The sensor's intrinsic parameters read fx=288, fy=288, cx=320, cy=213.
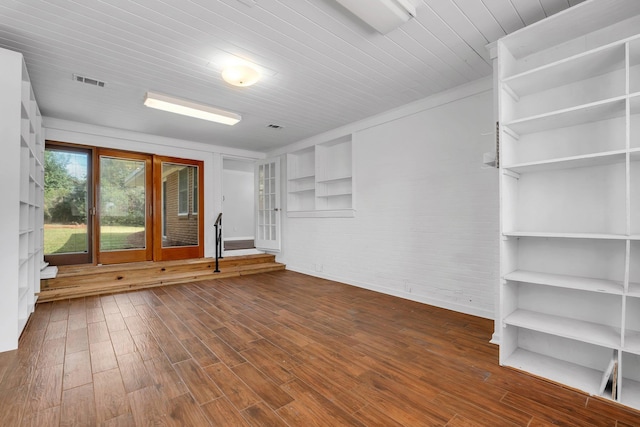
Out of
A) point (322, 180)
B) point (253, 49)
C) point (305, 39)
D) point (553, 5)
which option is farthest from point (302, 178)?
point (553, 5)

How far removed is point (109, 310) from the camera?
3.48 m

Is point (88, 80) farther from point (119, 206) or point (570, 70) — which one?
point (570, 70)

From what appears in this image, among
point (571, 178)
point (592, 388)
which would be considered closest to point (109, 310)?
point (592, 388)

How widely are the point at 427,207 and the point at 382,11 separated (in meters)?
2.32

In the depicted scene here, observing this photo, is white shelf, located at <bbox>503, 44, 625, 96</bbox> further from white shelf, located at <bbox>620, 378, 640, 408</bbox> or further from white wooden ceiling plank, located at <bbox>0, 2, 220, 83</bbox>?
white wooden ceiling plank, located at <bbox>0, 2, 220, 83</bbox>

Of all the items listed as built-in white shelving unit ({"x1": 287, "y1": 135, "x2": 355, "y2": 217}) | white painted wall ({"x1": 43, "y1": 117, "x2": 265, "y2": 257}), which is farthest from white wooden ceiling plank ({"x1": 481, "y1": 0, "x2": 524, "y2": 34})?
white painted wall ({"x1": 43, "y1": 117, "x2": 265, "y2": 257})

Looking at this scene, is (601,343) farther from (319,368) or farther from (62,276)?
(62,276)

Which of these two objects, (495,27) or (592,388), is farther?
(495,27)

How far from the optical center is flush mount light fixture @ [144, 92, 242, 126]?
3.41 m

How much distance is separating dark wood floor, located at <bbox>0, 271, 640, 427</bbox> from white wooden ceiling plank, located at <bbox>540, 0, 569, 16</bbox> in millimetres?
2671

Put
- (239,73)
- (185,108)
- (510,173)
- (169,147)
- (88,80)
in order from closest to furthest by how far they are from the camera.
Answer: (510,173)
(239,73)
(88,80)
(185,108)
(169,147)

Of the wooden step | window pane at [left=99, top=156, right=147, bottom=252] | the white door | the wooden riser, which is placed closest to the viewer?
the wooden step

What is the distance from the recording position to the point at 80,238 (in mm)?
4812

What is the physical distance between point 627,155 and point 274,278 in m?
4.71
